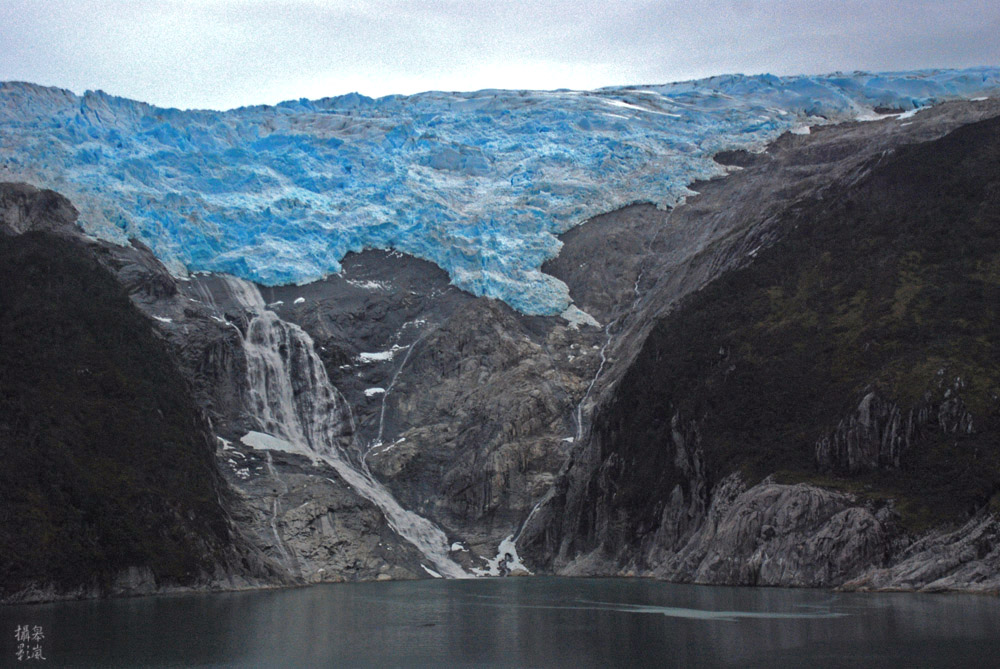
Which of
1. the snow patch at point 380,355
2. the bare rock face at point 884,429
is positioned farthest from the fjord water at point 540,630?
the snow patch at point 380,355

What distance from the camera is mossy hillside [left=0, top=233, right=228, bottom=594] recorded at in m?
74.3

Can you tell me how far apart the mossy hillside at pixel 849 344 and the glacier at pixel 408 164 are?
39321 millimetres

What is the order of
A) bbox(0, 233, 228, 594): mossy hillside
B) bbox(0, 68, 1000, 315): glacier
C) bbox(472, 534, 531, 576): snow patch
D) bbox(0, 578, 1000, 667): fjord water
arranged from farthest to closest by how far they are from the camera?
bbox(0, 68, 1000, 315): glacier, bbox(472, 534, 531, 576): snow patch, bbox(0, 233, 228, 594): mossy hillside, bbox(0, 578, 1000, 667): fjord water

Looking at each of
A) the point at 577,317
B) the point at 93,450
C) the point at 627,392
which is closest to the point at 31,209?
the point at 93,450

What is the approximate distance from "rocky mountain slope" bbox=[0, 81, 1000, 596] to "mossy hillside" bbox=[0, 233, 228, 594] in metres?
0.51

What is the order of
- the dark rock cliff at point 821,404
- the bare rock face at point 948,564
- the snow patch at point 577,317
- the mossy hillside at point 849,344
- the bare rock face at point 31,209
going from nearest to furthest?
the bare rock face at point 948,564
the dark rock cliff at point 821,404
the mossy hillside at point 849,344
the bare rock face at point 31,209
the snow patch at point 577,317

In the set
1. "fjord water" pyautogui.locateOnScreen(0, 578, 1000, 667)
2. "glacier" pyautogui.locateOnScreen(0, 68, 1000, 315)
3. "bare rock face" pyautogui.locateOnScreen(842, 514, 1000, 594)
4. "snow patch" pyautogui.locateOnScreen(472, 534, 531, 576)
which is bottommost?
"snow patch" pyautogui.locateOnScreen(472, 534, 531, 576)

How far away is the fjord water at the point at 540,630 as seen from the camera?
134ft

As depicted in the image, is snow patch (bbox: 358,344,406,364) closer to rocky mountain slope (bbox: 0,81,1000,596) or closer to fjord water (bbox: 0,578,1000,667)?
rocky mountain slope (bbox: 0,81,1000,596)

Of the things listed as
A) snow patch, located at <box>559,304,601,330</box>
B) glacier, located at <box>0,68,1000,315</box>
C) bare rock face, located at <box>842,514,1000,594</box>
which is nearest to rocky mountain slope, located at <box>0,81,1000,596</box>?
bare rock face, located at <box>842,514,1000,594</box>

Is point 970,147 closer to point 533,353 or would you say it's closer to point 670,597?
point 533,353

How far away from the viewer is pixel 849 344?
88312 mm

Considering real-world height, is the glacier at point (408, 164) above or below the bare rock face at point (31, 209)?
above

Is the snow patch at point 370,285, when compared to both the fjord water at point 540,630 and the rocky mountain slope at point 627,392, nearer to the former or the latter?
the rocky mountain slope at point 627,392
